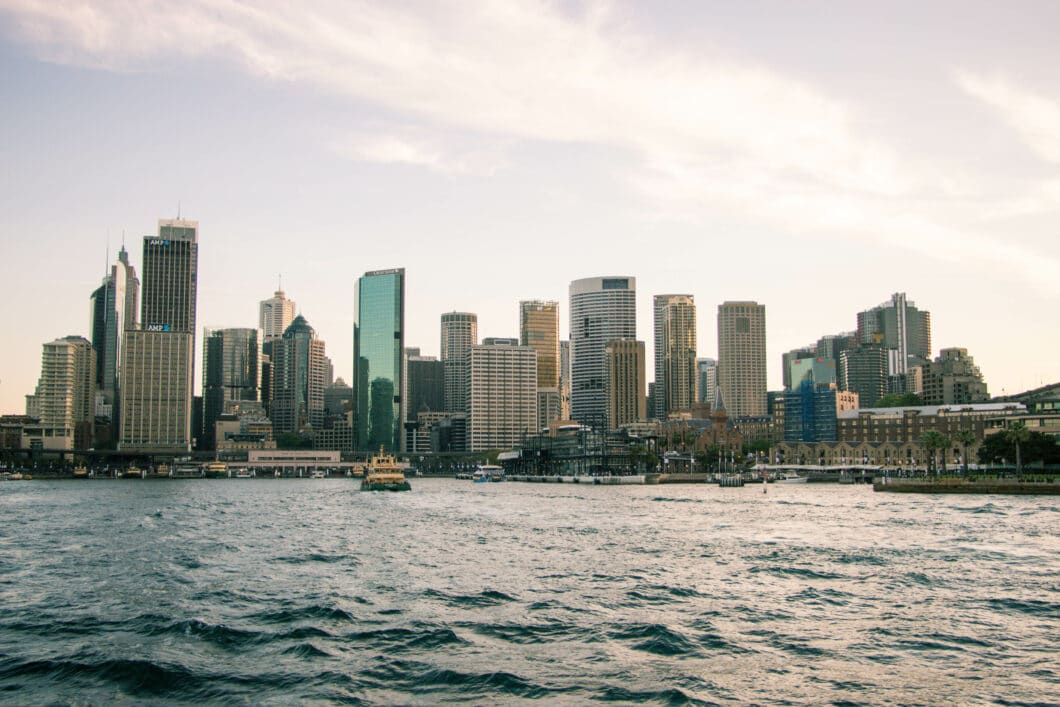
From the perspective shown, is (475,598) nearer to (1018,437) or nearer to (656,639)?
(656,639)

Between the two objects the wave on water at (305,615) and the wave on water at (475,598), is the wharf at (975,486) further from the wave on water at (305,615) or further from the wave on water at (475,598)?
the wave on water at (305,615)

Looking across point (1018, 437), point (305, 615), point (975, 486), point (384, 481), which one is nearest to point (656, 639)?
point (305, 615)

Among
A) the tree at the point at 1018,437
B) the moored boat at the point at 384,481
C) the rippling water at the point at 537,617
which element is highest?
the tree at the point at 1018,437

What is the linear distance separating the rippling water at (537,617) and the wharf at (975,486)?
64.5 meters

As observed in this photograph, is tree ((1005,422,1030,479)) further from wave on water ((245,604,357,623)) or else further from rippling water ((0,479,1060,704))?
wave on water ((245,604,357,623))

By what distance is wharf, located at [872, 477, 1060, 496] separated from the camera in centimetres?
14225

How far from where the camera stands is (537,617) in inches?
1715

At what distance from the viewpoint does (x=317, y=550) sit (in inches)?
2859

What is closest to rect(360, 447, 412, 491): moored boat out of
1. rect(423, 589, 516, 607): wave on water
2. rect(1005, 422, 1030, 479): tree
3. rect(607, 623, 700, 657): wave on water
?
rect(1005, 422, 1030, 479): tree

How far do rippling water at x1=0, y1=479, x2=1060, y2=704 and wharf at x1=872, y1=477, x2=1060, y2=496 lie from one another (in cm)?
6448

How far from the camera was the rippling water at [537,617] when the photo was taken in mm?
Answer: 32375

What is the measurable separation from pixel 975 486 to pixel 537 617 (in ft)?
420

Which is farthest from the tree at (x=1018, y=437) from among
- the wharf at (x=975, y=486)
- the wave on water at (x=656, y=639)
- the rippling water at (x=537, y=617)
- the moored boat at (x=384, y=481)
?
the wave on water at (x=656, y=639)

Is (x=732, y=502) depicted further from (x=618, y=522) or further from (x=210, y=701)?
(x=210, y=701)
